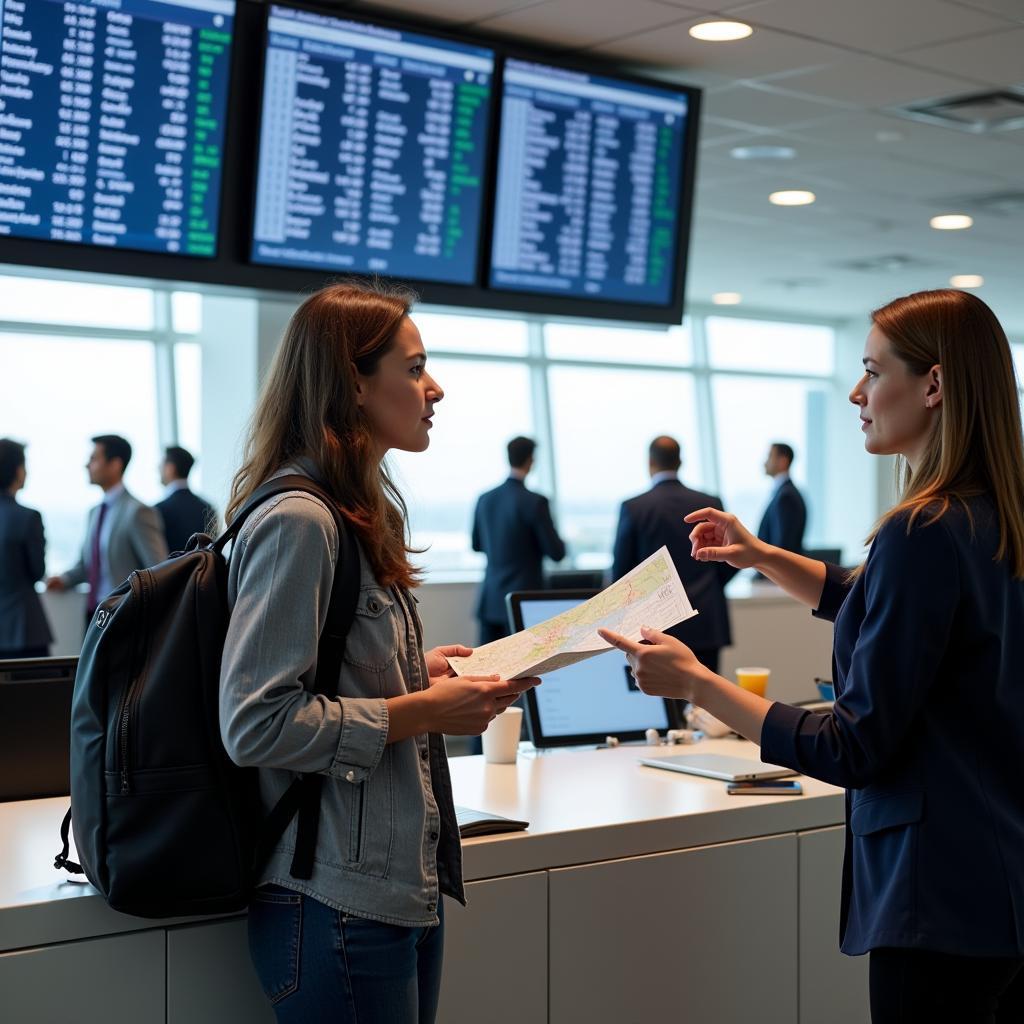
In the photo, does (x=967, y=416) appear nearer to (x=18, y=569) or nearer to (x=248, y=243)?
(x=248, y=243)

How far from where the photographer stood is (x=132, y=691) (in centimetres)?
147

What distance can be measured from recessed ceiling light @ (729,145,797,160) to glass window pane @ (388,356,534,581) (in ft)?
13.5

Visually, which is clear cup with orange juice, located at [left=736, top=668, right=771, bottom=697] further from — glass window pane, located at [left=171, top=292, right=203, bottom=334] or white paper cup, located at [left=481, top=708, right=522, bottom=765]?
glass window pane, located at [left=171, top=292, right=203, bottom=334]

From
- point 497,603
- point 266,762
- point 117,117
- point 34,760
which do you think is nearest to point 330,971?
point 266,762

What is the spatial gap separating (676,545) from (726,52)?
1799 mm

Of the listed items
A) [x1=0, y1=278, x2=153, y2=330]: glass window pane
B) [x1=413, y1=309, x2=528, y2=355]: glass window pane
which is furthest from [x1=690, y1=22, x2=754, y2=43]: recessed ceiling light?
[x1=413, y1=309, x2=528, y2=355]: glass window pane

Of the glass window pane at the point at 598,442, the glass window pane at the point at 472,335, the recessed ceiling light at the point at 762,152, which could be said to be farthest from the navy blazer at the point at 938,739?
the glass window pane at the point at 598,442

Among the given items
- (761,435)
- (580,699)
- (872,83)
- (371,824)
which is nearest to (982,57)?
(872,83)

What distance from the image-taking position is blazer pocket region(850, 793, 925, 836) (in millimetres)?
1553

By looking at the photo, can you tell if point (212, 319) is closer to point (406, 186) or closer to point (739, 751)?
point (406, 186)

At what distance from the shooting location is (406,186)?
12.2 feet

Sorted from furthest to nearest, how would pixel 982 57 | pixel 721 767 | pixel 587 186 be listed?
pixel 982 57 < pixel 587 186 < pixel 721 767

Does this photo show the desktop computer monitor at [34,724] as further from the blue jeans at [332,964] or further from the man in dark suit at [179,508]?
the man in dark suit at [179,508]

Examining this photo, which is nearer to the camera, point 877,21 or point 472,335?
point 877,21
